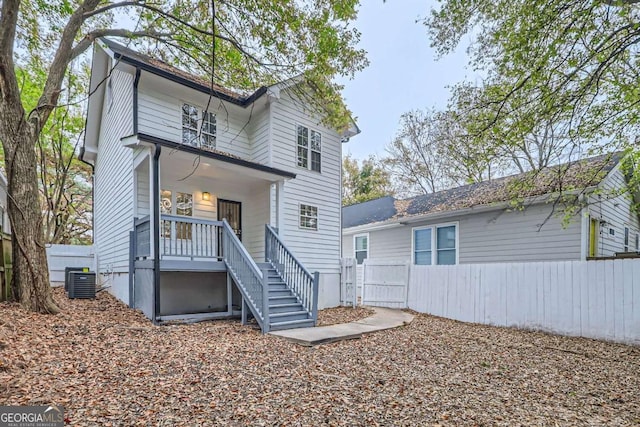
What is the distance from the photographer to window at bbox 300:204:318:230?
1038cm

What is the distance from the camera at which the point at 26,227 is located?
6000mm

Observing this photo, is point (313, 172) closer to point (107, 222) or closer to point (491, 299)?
point (491, 299)

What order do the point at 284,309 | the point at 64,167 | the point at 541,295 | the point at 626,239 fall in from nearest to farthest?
the point at 284,309 → the point at 541,295 → the point at 626,239 → the point at 64,167

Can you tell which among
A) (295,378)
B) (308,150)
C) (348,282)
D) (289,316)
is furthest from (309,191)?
(295,378)

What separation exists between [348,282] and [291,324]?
4.21 metres

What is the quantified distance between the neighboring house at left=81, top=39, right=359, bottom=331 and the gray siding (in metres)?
4.40

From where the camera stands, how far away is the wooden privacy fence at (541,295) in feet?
21.2

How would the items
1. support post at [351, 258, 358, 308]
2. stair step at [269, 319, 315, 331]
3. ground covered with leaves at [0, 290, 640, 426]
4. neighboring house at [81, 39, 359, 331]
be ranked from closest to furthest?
ground covered with leaves at [0, 290, 640, 426], stair step at [269, 319, 315, 331], neighboring house at [81, 39, 359, 331], support post at [351, 258, 358, 308]

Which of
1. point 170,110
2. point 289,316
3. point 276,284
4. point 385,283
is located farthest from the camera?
point 385,283

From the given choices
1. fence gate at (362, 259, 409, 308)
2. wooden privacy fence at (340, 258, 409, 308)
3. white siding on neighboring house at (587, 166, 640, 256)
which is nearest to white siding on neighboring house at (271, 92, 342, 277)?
wooden privacy fence at (340, 258, 409, 308)

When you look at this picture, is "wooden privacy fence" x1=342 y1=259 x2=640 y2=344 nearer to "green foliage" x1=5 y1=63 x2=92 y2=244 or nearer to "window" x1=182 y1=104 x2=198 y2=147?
"window" x1=182 y1=104 x2=198 y2=147

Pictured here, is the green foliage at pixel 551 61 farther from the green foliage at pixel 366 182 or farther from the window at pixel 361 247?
the green foliage at pixel 366 182

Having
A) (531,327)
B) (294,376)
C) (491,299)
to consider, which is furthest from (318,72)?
(531,327)

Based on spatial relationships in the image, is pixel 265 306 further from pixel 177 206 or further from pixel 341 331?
pixel 177 206
